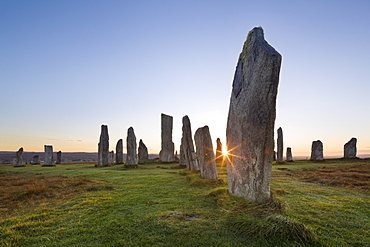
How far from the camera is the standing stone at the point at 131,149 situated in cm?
1936

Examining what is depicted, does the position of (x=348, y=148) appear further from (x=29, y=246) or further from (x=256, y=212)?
(x=29, y=246)

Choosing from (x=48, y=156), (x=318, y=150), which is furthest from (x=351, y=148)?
(x=48, y=156)

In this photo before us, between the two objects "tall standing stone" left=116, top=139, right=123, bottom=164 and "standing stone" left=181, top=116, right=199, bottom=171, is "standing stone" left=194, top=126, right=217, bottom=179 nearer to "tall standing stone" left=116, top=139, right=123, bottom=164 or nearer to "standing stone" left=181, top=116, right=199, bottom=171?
"standing stone" left=181, top=116, right=199, bottom=171

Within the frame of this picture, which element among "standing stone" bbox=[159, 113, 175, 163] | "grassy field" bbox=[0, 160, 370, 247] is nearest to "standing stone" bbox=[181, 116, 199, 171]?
"grassy field" bbox=[0, 160, 370, 247]

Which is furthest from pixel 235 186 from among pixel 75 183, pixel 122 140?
pixel 122 140

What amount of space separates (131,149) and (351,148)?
25.8 m

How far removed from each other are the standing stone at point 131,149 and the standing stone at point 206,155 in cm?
1072

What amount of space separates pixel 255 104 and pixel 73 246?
193 inches

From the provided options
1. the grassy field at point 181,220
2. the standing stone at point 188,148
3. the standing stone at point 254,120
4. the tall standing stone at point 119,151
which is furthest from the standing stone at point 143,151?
the standing stone at point 254,120

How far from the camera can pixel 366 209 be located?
522 centimetres

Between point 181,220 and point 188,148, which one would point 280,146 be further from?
point 181,220

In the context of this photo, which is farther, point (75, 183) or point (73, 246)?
point (75, 183)

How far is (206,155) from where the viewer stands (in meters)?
9.80

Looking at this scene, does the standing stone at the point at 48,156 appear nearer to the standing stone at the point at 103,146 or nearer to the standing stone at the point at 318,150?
the standing stone at the point at 103,146
